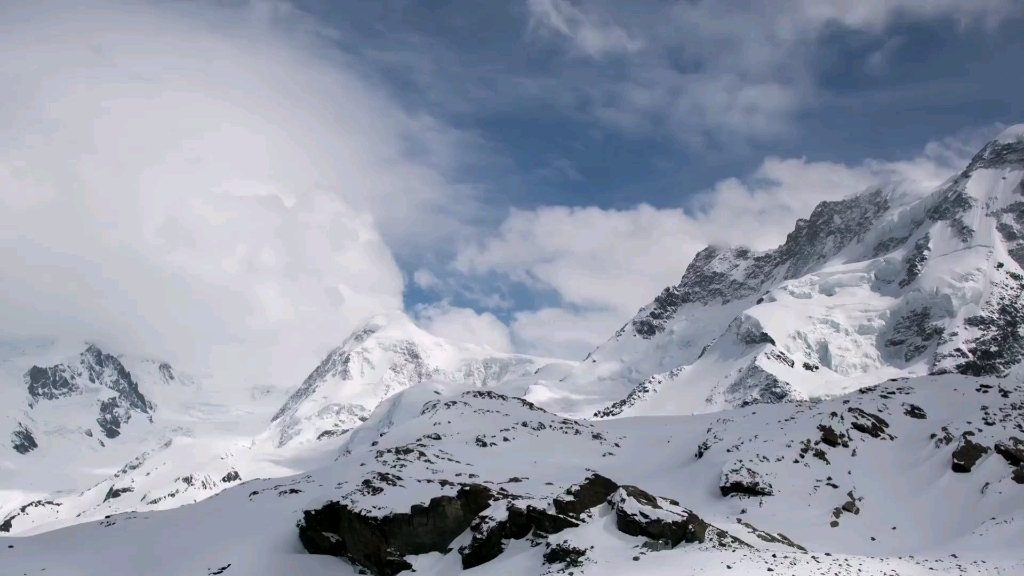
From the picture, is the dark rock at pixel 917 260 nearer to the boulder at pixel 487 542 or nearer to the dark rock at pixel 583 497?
the dark rock at pixel 583 497

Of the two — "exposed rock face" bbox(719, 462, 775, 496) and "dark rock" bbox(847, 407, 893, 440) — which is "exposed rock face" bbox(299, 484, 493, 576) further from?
"dark rock" bbox(847, 407, 893, 440)

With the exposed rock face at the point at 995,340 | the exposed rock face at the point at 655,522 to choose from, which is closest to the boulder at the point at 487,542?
the exposed rock face at the point at 655,522

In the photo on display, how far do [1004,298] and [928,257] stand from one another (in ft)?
77.6

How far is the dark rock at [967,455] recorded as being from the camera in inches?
1891

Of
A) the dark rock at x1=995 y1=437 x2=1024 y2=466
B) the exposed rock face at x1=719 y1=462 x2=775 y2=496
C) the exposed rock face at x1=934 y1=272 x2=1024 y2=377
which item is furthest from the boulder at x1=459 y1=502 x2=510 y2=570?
the exposed rock face at x1=934 y1=272 x2=1024 y2=377

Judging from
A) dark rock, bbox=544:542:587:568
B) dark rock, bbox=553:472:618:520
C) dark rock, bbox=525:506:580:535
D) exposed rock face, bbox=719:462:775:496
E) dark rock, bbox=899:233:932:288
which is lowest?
exposed rock face, bbox=719:462:775:496

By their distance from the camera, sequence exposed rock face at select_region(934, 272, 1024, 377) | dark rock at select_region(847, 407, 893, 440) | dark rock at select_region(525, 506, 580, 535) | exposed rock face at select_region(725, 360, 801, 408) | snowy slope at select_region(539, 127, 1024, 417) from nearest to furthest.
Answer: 1. dark rock at select_region(525, 506, 580, 535)
2. dark rock at select_region(847, 407, 893, 440)
3. exposed rock face at select_region(725, 360, 801, 408)
4. exposed rock face at select_region(934, 272, 1024, 377)
5. snowy slope at select_region(539, 127, 1024, 417)

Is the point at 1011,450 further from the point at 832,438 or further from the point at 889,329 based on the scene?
the point at 889,329

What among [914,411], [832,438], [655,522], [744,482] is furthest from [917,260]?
[655,522]

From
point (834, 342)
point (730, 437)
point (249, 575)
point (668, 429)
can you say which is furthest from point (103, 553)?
point (834, 342)

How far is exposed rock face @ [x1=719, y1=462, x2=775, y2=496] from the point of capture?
48938mm

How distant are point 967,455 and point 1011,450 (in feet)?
9.28

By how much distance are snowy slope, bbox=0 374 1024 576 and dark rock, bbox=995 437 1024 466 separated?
0.18m

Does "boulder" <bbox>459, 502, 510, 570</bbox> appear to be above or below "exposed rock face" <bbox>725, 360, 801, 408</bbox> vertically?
above
